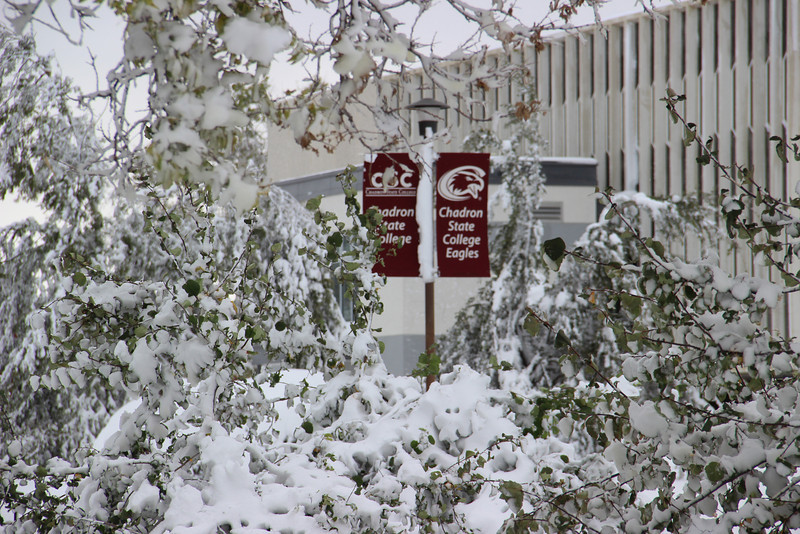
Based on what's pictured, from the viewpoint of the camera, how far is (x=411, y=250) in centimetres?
716

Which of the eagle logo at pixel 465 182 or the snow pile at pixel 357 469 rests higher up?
the eagle logo at pixel 465 182

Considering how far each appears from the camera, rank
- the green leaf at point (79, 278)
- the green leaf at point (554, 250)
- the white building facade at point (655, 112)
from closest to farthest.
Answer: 1. the green leaf at point (554, 250)
2. the green leaf at point (79, 278)
3. the white building facade at point (655, 112)

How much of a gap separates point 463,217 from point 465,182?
0.31 metres

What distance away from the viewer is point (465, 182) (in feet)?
23.6

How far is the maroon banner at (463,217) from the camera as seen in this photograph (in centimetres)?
714

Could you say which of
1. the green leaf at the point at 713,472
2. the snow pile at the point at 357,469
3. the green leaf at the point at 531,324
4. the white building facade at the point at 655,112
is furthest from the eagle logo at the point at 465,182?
the white building facade at the point at 655,112

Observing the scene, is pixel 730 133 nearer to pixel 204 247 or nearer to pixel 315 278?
pixel 315 278

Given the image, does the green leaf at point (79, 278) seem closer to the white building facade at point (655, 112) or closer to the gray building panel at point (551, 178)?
the white building facade at point (655, 112)

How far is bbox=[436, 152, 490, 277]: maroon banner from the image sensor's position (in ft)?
23.4

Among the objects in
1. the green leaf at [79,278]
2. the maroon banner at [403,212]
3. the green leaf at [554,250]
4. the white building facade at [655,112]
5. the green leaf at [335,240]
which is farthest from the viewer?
the white building facade at [655,112]

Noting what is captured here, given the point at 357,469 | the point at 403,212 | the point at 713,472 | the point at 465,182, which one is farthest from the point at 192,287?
the point at 465,182

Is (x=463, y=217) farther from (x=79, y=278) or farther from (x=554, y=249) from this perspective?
(x=554, y=249)

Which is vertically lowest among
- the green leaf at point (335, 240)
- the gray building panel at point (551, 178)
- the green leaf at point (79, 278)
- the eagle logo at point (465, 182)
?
the green leaf at point (79, 278)

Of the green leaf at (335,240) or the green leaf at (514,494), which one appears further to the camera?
the green leaf at (335,240)
